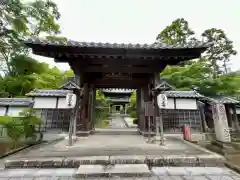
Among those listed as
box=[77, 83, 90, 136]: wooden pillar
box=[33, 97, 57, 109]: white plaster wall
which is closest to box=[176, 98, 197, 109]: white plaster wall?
box=[77, 83, 90, 136]: wooden pillar

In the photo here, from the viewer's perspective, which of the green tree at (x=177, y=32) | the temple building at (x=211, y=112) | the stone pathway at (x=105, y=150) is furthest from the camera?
the green tree at (x=177, y=32)

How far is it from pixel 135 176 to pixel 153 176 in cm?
38

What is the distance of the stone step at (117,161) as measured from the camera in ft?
10.6

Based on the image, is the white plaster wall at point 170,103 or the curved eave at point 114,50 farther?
the white plaster wall at point 170,103

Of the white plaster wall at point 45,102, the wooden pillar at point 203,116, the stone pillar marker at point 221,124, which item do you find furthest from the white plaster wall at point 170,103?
the white plaster wall at point 45,102

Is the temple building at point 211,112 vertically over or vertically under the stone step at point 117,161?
over

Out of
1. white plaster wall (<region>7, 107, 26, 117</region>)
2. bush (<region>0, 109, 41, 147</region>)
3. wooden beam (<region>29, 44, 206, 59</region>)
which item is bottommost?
bush (<region>0, 109, 41, 147</region>)

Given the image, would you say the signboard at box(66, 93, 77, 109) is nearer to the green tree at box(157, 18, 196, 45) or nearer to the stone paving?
the stone paving

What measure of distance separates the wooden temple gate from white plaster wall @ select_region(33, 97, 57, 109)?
1.81 meters

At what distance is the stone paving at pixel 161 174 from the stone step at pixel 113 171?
74 millimetres

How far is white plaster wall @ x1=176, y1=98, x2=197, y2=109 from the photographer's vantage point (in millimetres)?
7520

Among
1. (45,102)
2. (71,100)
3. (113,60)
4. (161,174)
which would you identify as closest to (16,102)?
(45,102)

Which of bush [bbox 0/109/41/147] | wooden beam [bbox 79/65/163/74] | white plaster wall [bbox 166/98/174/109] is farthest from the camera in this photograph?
white plaster wall [bbox 166/98/174/109]

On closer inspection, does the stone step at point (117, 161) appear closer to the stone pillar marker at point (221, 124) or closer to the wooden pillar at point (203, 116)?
the stone pillar marker at point (221, 124)
